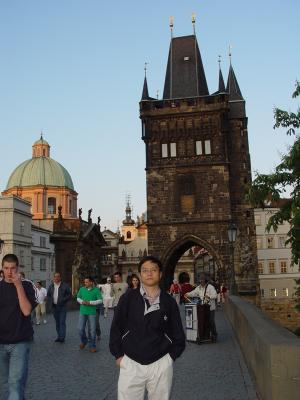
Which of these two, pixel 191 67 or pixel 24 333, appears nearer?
pixel 24 333

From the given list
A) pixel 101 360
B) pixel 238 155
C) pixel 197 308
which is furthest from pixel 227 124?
pixel 101 360

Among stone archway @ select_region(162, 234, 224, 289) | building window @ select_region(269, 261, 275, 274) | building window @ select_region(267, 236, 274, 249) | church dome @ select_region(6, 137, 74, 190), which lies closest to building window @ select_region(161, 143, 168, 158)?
stone archway @ select_region(162, 234, 224, 289)

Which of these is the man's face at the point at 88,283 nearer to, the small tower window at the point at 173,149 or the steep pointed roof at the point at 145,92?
the small tower window at the point at 173,149

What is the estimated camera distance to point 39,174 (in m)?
72.7

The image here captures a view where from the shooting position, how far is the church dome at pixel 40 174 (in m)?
72.4

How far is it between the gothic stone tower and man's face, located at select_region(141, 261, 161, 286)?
35153 mm

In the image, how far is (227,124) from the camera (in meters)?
42.7

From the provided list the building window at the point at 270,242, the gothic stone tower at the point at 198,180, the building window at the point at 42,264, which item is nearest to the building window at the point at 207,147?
the gothic stone tower at the point at 198,180

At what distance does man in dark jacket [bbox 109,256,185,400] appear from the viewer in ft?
13.2

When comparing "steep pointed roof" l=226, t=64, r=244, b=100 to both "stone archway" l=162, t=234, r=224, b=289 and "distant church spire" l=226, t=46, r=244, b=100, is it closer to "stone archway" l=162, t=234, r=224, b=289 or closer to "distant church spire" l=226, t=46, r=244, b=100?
"distant church spire" l=226, t=46, r=244, b=100

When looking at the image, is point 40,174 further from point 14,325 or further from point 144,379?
point 144,379

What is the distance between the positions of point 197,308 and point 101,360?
125 inches

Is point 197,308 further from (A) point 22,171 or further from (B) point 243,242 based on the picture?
(A) point 22,171

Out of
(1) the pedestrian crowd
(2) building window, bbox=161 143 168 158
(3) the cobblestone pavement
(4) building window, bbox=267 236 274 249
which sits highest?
(2) building window, bbox=161 143 168 158
